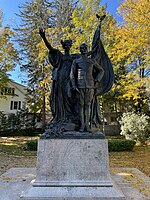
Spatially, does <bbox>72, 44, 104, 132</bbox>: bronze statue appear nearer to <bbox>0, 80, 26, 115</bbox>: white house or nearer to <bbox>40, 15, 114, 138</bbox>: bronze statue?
<bbox>40, 15, 114, 138</bbox>: bronze statue

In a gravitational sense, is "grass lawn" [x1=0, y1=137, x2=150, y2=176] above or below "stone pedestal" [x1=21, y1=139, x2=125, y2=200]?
below

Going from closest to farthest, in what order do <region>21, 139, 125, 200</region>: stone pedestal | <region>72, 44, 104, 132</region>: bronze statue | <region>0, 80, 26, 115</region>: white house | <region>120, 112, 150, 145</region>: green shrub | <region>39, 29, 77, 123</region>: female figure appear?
<region>21, 139, 125, 200</region>: stone pedestal < <region>72, 44, 104, 132</region>: bronze statue < <region>39, 29, 77, 123</region>: female figure < <region>120, 112, 150, 145</region>: green shrub < <region>0, 80, 26, 115</region>: white house

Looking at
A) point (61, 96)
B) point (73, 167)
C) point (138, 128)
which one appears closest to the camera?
point (73, 167)

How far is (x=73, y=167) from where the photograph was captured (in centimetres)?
331

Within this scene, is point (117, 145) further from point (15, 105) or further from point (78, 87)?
point (15, 105)

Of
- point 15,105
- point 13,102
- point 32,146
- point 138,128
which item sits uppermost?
point 13,102

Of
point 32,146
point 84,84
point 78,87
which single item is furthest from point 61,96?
point 32,146

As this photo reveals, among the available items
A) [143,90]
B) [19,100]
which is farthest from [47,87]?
[19,100]

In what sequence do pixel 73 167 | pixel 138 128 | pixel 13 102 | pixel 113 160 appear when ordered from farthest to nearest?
pixel 13 102 < pixel 138 128 < pixel 113 160 < pixel 73 167

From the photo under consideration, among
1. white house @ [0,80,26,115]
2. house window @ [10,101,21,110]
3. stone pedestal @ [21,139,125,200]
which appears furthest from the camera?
house window @ [10,101,21,110]

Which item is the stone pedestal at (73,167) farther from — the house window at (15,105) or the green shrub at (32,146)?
the house window at (15,105)

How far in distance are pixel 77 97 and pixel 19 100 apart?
24.7m

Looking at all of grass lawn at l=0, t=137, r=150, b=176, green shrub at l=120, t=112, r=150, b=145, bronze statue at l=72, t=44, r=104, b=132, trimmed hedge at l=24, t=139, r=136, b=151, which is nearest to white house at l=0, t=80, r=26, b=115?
trimmed hedge at l=24, t=139, r=136, b=151

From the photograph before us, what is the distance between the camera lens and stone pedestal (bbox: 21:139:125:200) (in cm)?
321
